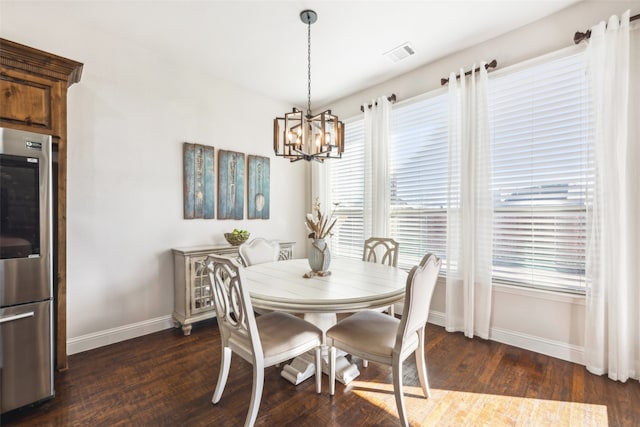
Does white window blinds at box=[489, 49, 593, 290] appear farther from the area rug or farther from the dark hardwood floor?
the area rug

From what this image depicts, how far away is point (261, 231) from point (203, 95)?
5.90 feet

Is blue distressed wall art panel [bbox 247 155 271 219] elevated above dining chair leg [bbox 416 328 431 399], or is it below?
above

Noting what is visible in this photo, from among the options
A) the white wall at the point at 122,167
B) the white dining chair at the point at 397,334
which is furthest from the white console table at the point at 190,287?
the white dining chair at the point at 397,334

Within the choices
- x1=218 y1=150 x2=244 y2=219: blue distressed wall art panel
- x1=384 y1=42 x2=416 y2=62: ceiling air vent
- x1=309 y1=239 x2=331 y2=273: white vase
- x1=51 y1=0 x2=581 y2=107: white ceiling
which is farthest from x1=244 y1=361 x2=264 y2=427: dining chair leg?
x1=384 y1=42 x2=416 y2=62: ceiling air vent

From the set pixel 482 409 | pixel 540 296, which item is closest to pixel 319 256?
pixel 482 409

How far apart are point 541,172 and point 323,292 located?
7.28 ft

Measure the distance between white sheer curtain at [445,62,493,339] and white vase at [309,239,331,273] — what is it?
1.48 metres

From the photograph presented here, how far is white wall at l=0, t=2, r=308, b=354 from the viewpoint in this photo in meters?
2.48

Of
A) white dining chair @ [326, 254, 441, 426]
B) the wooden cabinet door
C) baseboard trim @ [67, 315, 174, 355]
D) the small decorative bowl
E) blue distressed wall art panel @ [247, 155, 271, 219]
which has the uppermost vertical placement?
the wooden cabinet door

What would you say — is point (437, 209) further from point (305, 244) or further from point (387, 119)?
point (305, 244)

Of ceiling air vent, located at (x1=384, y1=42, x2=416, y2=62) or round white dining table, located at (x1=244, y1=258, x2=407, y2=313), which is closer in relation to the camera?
round white dining table, located at (x1=244, y1=258, x2=407, y2=313)

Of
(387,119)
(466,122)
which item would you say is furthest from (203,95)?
(466,122)

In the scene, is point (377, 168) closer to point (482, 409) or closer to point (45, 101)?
point (482, 409)

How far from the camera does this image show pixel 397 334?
1.59 meters
